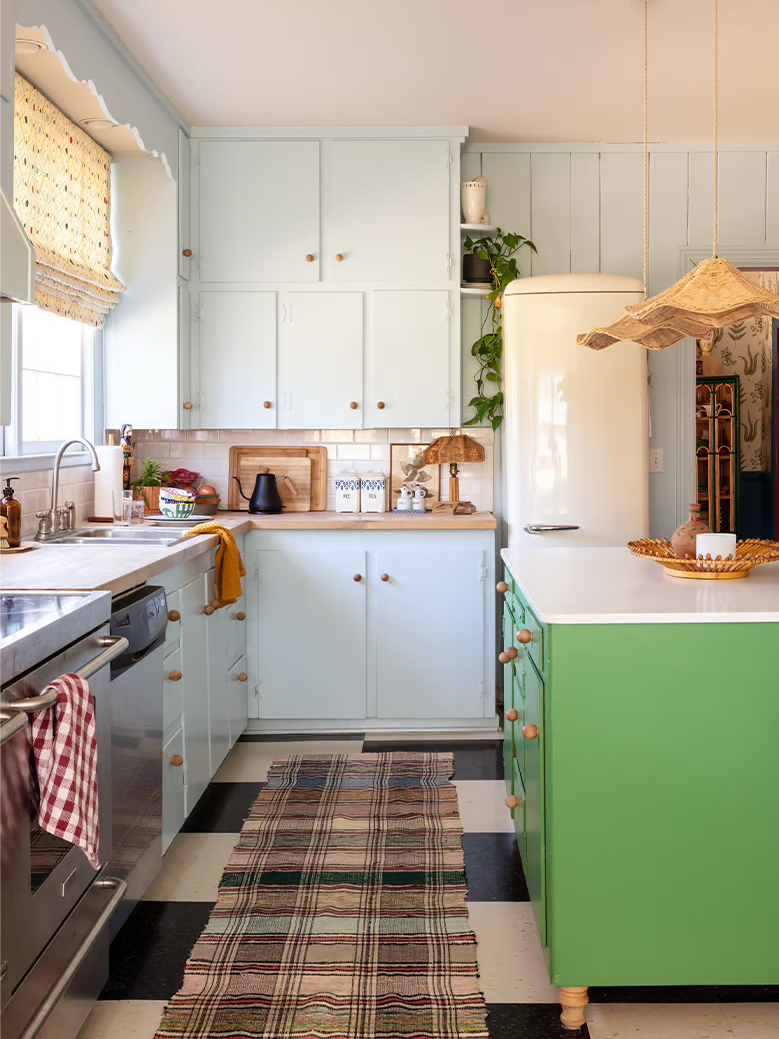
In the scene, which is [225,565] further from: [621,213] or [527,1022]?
[621,213]

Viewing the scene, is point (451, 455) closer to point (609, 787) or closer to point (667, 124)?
point (667, 124)

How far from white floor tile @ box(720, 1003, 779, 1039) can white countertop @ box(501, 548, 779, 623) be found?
89 centimetres

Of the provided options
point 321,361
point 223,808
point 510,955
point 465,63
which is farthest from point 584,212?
point 510,955

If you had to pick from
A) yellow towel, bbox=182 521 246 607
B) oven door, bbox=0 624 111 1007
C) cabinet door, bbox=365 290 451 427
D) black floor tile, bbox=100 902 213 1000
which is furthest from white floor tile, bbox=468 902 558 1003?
cabinet door, bbox=365 290 451 427

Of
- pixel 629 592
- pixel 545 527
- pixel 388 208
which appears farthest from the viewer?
pixel 388 208

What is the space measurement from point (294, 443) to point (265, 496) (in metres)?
0.37

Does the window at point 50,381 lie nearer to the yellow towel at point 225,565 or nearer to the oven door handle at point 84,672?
the yellow towel at point 225,565

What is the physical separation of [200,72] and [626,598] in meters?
2.77

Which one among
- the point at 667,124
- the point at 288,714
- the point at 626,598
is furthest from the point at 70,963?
the point at 667,124

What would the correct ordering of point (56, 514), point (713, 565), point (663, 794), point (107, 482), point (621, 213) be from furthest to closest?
point (621, 213) → point (107, 482) → point (56, 514) → point (713, 565) → point (663, 794)

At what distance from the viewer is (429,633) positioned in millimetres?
4324

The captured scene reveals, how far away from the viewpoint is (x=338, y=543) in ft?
14.1

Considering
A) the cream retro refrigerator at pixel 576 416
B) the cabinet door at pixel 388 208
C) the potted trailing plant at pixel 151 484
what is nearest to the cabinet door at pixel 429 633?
the cream retro refrigerator at pixel 576 416

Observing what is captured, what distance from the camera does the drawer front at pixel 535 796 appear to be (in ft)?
7.29
